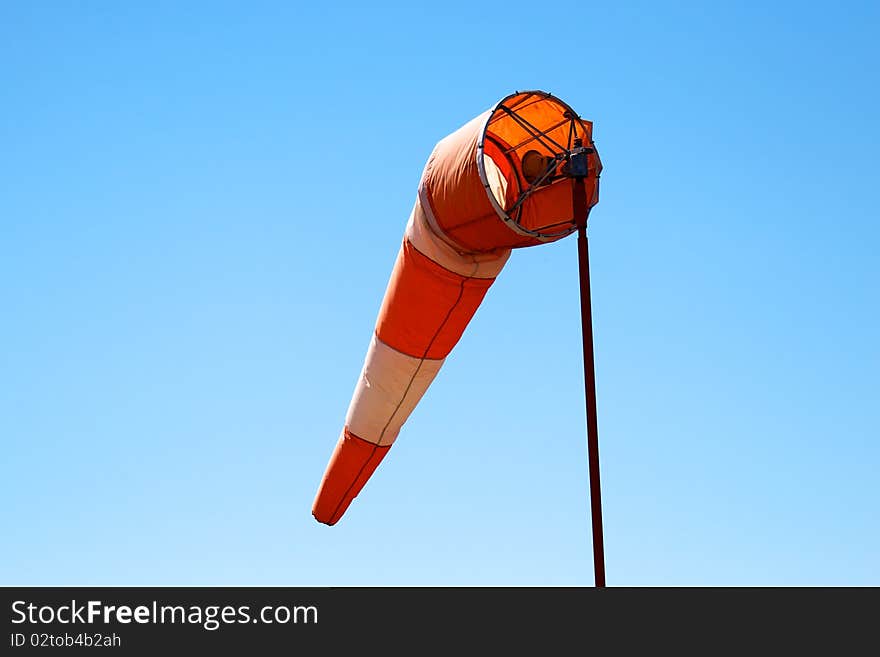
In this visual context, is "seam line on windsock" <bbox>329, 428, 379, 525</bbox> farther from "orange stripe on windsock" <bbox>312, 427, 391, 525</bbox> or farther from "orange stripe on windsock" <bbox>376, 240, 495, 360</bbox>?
"orange stripe on windsock" <bbox>376, 240, 495, 360</bbox>

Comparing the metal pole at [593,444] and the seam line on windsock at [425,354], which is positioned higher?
the seam line on windsock at [425,354]

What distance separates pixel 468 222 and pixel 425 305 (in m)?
1.77

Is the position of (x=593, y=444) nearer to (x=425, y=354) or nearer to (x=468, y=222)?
(x=468, y=222)

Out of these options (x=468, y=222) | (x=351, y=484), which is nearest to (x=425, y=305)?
(x=468, y=222)

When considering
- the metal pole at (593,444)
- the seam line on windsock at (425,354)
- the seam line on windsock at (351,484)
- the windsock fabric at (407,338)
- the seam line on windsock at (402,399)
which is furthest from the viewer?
the seam line on windsock at (351,484)

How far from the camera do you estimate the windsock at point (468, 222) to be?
9.43 m

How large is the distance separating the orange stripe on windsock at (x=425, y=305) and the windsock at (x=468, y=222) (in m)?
0.01

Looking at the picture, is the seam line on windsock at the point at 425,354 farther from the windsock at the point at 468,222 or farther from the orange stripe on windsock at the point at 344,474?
the orange stripe on windsock at the point at 344,474

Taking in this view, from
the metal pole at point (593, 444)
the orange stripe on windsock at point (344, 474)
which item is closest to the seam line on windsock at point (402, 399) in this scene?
the orange stripe on windsock at point (344, 474)
